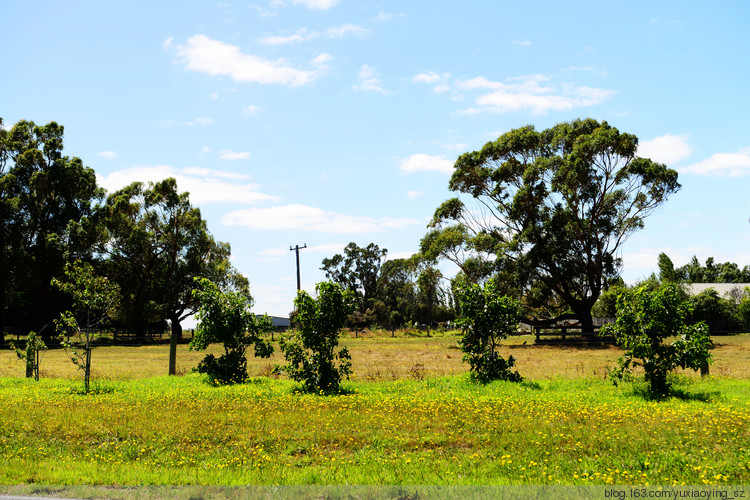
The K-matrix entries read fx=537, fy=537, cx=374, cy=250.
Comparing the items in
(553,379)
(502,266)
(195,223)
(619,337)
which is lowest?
(553,379)

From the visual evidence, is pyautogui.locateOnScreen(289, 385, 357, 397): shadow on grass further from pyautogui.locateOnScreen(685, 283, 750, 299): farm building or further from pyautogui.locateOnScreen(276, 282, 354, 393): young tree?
pyautogui.locateOnScreen(685, 283, 750, 299): farm building

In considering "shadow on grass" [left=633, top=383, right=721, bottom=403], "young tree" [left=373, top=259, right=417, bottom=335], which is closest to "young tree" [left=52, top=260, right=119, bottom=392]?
"shadow on grass" [left=633, top=383, right=721, bottom=403]

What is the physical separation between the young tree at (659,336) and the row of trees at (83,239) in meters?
41.0

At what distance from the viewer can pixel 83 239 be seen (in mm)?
49781

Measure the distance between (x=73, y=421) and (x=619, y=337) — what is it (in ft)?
43.0

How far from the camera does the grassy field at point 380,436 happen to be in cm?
701

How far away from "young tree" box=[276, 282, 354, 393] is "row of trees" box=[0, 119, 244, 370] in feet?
113

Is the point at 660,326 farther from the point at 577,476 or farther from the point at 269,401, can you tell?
the point at 269,401

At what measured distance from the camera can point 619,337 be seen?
14461 millimetres

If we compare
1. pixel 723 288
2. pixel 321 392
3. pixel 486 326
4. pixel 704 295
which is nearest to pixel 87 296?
pixel 321 392

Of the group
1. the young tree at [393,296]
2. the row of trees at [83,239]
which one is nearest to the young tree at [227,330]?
the row of trees at [83,239]

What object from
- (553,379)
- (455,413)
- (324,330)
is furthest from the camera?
(553,379)

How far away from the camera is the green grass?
276 inches

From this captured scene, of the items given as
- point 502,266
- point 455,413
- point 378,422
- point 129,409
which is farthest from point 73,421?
point 502,266
